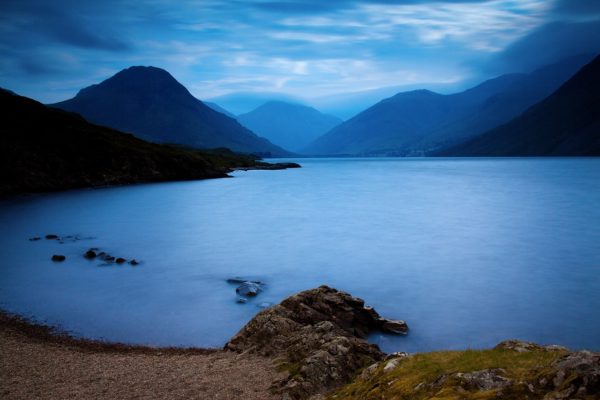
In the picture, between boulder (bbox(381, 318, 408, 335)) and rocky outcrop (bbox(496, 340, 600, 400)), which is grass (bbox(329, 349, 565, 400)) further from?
boulder (bbox(381, 318, 408, 335))

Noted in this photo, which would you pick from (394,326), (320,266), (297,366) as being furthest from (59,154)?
(297,366)

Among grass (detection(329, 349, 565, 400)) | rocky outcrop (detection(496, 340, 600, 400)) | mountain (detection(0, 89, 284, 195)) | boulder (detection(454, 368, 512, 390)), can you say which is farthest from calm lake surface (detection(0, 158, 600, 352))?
mountain (detection(0, 89, 284, 195))

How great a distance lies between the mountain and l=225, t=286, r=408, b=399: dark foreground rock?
137737 mm

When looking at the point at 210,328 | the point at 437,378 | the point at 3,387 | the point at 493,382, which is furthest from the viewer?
the point at 210,328

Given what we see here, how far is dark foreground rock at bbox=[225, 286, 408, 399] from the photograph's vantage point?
68.0 feet

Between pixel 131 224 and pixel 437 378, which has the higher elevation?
pixel 437 378

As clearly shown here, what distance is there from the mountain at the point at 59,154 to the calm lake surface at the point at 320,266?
33083 mm

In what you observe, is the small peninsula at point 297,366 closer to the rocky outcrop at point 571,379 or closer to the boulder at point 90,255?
the rocky outcrop at point 571,379

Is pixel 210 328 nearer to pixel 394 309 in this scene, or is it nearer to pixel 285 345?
pixel 285 345

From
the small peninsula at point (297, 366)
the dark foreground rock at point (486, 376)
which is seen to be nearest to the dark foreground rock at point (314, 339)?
the small peninsula at point (297, 366)

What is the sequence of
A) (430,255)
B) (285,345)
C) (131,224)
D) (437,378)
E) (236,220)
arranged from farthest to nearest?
(236,220) → (131,224) → (430,255) → (285,345) → (437,378)

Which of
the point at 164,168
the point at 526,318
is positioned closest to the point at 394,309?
the point at 526,318

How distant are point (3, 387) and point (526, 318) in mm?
35907

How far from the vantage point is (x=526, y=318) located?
3484cm
